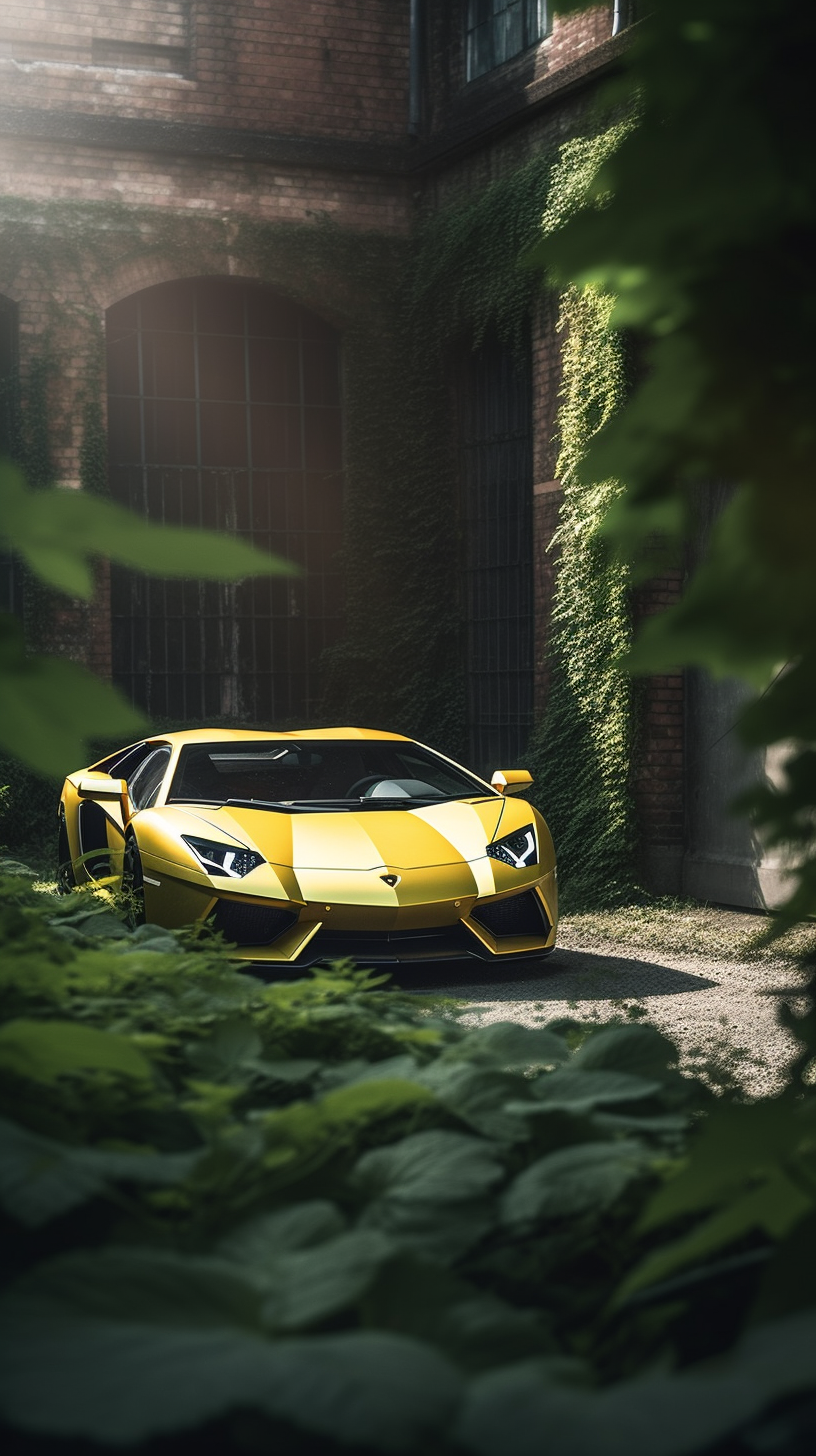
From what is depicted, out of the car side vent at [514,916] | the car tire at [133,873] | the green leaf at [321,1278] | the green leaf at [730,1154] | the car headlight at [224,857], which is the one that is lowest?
the car side vent at [514,916]

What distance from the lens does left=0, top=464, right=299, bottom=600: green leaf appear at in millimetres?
1010

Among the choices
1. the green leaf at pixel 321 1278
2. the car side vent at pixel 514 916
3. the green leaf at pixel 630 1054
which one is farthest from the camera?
the car side vent at pixel 514 916

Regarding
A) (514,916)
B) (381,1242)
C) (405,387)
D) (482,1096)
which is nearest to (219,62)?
(405,387)

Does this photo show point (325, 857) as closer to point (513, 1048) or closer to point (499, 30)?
point (513, 1048)

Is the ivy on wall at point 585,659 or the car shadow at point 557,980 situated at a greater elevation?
the ivy on wall at point 585,659

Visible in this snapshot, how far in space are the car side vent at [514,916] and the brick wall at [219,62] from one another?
32.8 ft

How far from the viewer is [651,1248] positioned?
1.33 metres

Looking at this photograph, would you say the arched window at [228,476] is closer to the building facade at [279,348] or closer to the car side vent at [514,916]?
the building facade at [279,348]

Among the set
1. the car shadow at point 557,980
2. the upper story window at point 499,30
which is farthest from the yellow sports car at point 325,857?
the upper story window at point 499,30

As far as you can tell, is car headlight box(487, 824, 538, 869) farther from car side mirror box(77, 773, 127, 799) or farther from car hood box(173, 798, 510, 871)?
car side mirror box(77, 773, 127, 799)

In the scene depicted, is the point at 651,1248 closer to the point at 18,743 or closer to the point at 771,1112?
the point at 771,1112

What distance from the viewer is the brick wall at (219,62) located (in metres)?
13.6

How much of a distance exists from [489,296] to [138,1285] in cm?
1259

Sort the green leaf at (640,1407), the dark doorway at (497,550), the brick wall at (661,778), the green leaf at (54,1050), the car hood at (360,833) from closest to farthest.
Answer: the green leaf at (640,1407) < the green leaf at (54,1050) < the car hood at (360,833) < the brick wall at (661,778) < the dark doorway at (497,550)
